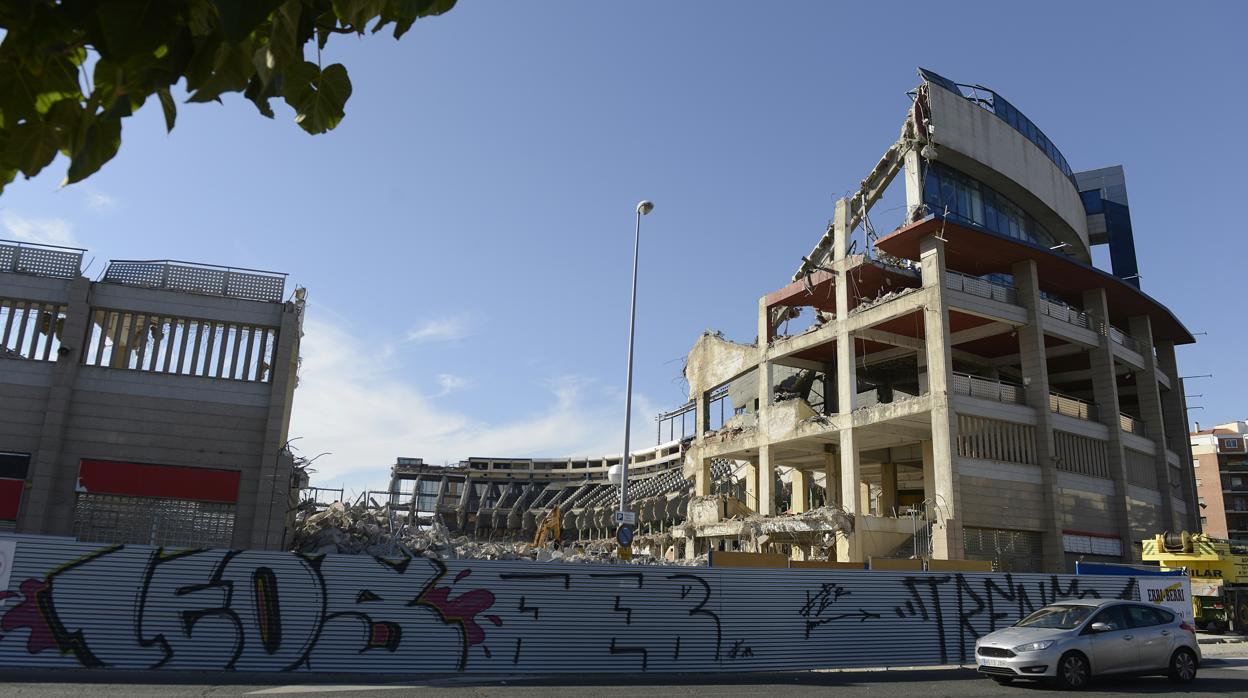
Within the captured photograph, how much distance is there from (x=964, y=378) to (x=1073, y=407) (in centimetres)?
823

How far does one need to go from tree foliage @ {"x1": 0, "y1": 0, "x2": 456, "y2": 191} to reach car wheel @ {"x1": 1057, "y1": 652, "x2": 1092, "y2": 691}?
541 inches

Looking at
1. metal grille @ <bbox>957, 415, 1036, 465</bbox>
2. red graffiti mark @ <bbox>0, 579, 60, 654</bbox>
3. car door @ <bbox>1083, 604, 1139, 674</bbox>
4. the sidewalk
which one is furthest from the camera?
metal grille @ <bbox>957, 415, 1036, 465</bbox>

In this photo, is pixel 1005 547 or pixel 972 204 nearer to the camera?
pixel 1005 547

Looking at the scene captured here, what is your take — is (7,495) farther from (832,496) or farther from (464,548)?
(832,496)

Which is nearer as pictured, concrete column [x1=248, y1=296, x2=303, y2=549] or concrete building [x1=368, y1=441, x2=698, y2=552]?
concrete column [x1=248, y1=296, x2=303, y2=549]

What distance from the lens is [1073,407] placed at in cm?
3712

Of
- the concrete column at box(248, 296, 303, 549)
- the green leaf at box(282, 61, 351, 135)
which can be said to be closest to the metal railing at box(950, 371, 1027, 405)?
the concrete column at box(248, 296, 303, 549)

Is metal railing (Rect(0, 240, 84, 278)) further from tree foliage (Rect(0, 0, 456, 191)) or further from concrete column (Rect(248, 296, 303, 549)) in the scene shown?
tree foliage (Rect(0, 0, 456, 191))

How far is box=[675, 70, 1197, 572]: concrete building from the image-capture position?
32.4m

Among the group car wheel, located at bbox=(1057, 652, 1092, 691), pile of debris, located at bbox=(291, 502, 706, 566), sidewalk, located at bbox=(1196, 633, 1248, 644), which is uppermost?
pile of debris, located at bbox=(291, 502, 706, 566)

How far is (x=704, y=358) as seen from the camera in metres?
48.5

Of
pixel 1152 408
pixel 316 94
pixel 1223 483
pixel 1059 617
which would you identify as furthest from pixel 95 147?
pixel 1223 483

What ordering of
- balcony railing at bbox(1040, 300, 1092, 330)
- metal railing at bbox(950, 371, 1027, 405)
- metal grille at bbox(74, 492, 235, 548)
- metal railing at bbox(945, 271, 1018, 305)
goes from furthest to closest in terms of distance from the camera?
balcony railing at bbox(1040, 300, 1092, 330)
metal railing at bbox(945, 271, 1018, 305)
metal railing at bbox(950, 371, 1027, 405)
metal grille at bbox(74, 492, 235, 548)

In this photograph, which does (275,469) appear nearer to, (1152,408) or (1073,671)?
(1073,671)
